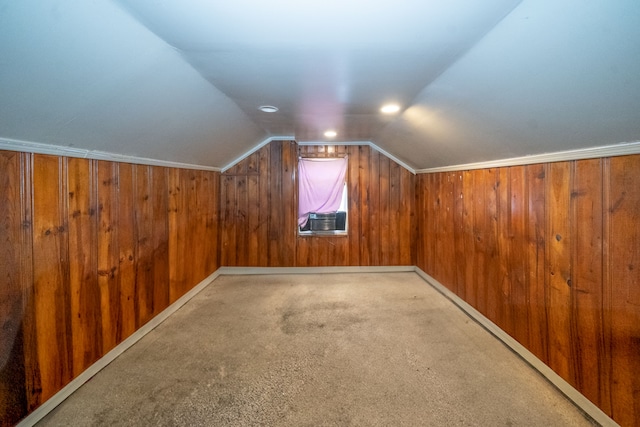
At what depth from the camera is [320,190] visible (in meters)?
4.36

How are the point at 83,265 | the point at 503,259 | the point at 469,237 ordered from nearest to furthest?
the point at 83,265 < the point at 503,259 < the point at 469,237

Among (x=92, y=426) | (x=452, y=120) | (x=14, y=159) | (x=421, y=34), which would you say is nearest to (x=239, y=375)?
(x=92, y=426)

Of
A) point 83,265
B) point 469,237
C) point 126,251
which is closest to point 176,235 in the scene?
point 126,251

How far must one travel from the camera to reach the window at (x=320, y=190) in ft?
14.2

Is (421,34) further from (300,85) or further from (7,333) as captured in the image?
(7,333)

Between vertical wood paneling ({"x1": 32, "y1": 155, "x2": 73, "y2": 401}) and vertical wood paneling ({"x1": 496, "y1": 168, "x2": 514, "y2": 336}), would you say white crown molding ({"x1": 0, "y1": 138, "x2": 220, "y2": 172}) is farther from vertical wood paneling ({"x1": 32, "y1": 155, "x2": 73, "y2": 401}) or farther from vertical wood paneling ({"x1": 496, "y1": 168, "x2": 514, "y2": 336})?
vertical wood paneling ({"x1": 496, "y1": 168, "x2": 514, "y2": 336})

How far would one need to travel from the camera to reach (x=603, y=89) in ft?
3.90

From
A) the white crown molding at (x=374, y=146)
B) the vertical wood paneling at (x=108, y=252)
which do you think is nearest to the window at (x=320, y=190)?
the white crown molding at (x=374, y=146)

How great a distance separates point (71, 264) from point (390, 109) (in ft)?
8.33

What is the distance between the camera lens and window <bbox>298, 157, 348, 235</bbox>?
4.34m

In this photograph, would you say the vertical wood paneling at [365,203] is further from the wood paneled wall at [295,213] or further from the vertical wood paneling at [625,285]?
the vertical wood paneling at [625,285]

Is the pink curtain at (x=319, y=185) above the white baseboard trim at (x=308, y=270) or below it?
above

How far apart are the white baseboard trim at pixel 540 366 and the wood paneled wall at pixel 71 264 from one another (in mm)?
2915

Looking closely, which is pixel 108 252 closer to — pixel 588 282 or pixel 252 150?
pixel 252 150
